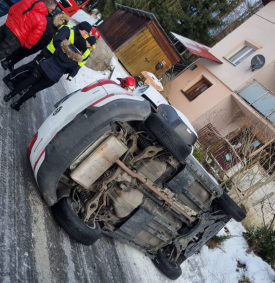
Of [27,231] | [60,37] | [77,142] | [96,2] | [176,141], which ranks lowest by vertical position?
[96,2]

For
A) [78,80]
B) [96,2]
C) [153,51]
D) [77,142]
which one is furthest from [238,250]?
[96,2]

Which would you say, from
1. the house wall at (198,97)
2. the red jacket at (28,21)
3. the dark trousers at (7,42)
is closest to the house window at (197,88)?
the house wall at (198,97)

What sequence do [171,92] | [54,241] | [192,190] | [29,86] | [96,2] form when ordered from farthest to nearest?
1. [96,2]
2. [171,92]
3. [29,86]
4. [192,190]
5. [54,241]

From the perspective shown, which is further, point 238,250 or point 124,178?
point 238,250

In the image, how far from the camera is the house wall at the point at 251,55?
16219 mm

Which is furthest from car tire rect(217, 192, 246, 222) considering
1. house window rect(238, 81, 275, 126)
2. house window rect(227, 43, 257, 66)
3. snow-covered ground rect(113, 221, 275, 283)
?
house window rect(227, 43, 257, 66)

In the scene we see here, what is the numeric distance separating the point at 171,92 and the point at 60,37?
1407 centimetres

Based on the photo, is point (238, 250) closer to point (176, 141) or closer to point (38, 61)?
point (176, 141)

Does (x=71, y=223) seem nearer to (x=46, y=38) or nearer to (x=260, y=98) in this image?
(x=46, y=38)

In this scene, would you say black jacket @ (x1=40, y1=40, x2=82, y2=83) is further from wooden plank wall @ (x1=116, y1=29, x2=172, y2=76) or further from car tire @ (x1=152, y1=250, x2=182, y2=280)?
wooden plank wall @ (x1=116, y1=29, x2=172, y2=76)

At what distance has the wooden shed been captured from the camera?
18.2 m

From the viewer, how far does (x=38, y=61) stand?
519 centimetres

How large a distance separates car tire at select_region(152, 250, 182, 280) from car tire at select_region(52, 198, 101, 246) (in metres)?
1.99

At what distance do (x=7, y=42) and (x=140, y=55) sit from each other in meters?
13.8
